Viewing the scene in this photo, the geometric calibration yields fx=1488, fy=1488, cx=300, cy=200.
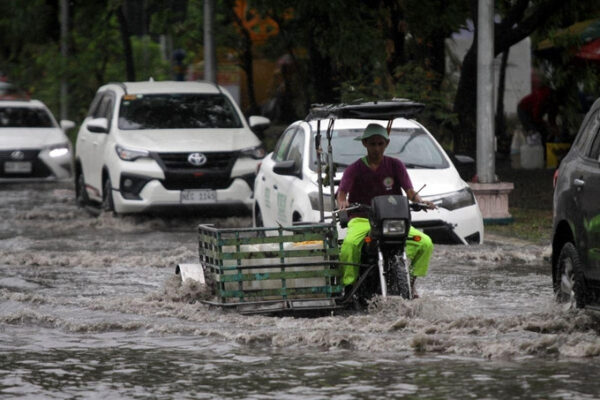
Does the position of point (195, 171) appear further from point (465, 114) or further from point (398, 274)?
point (398, 274)

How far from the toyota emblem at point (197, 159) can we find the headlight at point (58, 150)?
5701mm

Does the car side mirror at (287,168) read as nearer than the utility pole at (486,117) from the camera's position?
Yes

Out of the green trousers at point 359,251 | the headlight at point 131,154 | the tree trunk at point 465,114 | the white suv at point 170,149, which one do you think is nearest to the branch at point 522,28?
the tree trunk at point 465,114

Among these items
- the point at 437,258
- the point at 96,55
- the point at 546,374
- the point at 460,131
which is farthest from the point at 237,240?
the point at 96,55

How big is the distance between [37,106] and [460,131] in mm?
7833

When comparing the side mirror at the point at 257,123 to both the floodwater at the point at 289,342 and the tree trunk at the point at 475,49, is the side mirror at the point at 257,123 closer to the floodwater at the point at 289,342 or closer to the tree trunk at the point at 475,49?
the tree trunk at the point at 475,49

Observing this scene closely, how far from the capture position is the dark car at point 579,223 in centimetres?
993

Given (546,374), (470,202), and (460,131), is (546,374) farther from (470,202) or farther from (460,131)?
(460,131)

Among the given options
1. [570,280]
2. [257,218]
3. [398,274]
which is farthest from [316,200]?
[570,280]

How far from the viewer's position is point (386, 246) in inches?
419

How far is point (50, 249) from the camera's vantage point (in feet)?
54.4

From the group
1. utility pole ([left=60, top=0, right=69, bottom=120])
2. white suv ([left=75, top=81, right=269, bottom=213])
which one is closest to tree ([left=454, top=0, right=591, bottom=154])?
white suv ([left=75, top=81, right=269, bottom=213])

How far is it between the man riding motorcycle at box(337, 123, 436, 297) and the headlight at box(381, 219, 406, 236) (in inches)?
15.8

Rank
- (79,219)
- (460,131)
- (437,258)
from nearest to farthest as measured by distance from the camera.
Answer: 1. (437,258)
2. (79,219)
3. (460,131)
